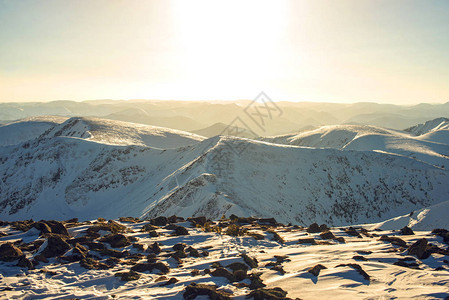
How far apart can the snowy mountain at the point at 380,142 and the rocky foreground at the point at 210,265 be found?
61.0 meters

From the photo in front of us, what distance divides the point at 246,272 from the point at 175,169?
4219cm

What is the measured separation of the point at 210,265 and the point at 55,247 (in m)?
7.04

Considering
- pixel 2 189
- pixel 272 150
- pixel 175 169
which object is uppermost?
pixel 272 150

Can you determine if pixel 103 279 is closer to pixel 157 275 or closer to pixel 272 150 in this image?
pixel 157 275

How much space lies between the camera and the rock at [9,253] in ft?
37.9

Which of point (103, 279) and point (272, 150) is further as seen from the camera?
point (272, 150)

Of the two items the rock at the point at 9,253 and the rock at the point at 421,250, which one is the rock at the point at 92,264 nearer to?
Result: the rock at the point at 9,253

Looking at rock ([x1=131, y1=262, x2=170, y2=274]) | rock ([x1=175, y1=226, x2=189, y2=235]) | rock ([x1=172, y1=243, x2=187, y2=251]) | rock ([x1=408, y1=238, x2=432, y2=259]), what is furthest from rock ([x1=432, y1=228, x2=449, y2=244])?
rock ([x1=175, y1=226, x2=189, y2=235])

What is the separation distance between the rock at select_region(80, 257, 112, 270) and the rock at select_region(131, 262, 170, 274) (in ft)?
4.00

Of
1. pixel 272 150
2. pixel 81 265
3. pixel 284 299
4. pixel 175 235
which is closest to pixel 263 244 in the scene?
pixel 175 235

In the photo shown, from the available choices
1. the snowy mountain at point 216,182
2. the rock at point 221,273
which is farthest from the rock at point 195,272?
the snowy mountain at point 216,182

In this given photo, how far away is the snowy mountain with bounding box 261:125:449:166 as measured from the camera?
69.5 meters

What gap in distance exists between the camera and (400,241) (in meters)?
14.5

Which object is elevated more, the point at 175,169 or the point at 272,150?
the point at 272,150
